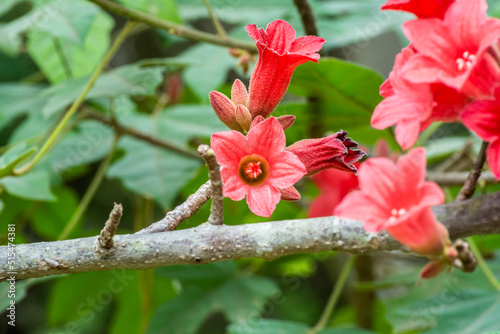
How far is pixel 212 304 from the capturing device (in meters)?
1.73

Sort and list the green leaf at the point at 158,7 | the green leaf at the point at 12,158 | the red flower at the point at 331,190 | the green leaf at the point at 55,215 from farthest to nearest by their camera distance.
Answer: the green leaf at the point at 55,215, the green leaf at the point at 158,7, the red flower at the point at 331,190, the green leaf at the point at 12,158

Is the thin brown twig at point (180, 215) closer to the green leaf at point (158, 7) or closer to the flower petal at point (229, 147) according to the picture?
the flower petal at point (229, 147)

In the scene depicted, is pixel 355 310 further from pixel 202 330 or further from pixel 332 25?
pixel 202 330

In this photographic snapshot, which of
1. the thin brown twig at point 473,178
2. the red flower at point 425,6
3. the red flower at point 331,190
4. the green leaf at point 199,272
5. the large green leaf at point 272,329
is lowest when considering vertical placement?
the green leaf at point 199,272

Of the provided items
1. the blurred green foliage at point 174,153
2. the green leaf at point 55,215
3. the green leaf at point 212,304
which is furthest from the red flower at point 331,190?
the green leaf at point 55,215

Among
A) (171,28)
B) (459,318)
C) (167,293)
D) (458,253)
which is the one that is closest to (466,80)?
(458,253)

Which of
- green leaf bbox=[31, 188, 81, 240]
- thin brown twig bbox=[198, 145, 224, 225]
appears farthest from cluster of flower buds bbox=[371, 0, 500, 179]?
green leaf bbox=[31, 188, 81, 240]

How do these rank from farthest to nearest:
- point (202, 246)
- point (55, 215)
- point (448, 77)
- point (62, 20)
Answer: point (55, 215) → point (62, 20) → point (202, 246) → point (448, 77)

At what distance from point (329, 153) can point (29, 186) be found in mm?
829

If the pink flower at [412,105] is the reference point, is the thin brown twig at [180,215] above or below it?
below

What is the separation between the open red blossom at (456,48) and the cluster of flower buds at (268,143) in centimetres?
15

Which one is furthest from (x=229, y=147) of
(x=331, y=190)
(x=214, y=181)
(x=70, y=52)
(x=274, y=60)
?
(x=70, y=52)

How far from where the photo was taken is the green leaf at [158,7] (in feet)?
5.45

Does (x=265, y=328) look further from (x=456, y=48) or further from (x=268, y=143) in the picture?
(x=456, y=48)
